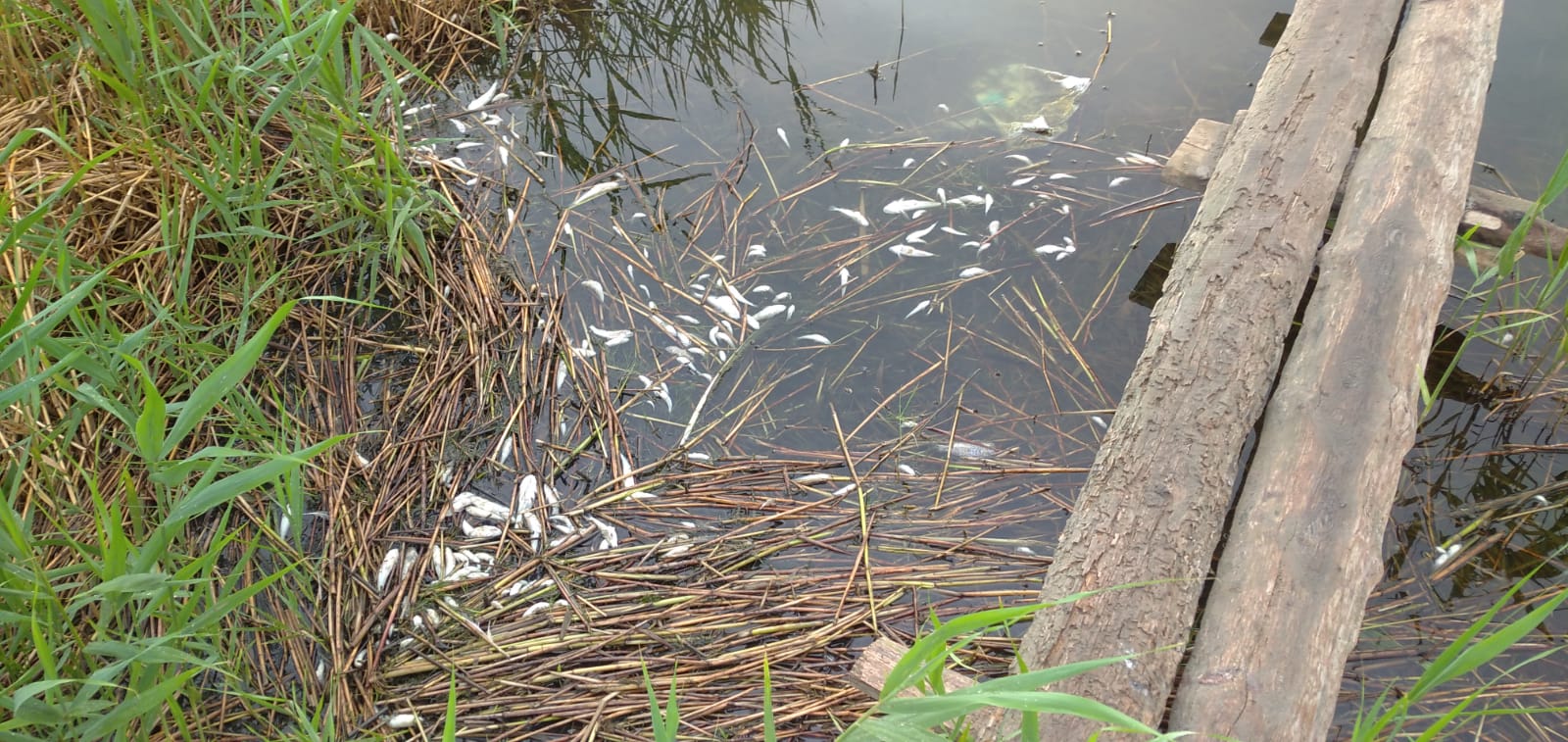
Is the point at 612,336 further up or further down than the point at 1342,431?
further down

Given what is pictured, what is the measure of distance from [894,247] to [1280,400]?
1.42 m

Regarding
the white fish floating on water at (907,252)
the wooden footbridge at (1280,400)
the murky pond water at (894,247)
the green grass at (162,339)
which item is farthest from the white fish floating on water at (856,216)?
the green grass at (162,339)

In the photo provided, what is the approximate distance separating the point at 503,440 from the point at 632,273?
764mm

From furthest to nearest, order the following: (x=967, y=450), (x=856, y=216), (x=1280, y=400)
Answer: (x=856, y=216)
(x=967, y=450)
(x=1280, y=400)

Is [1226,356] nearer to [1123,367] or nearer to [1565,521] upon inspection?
[1123,367]

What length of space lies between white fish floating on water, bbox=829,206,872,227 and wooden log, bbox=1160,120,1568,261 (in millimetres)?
969

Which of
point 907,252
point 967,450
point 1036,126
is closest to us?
point 967,450

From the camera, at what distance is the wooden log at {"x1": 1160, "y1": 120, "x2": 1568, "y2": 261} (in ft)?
9.29

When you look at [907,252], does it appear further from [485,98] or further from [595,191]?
[485,98]

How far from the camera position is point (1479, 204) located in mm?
2896

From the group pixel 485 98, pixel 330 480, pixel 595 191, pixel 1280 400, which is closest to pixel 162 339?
pixel 330 480

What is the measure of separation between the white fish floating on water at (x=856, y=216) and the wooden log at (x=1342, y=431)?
143 centimetres

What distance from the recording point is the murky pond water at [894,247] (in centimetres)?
263

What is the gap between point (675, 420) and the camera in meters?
2.81
